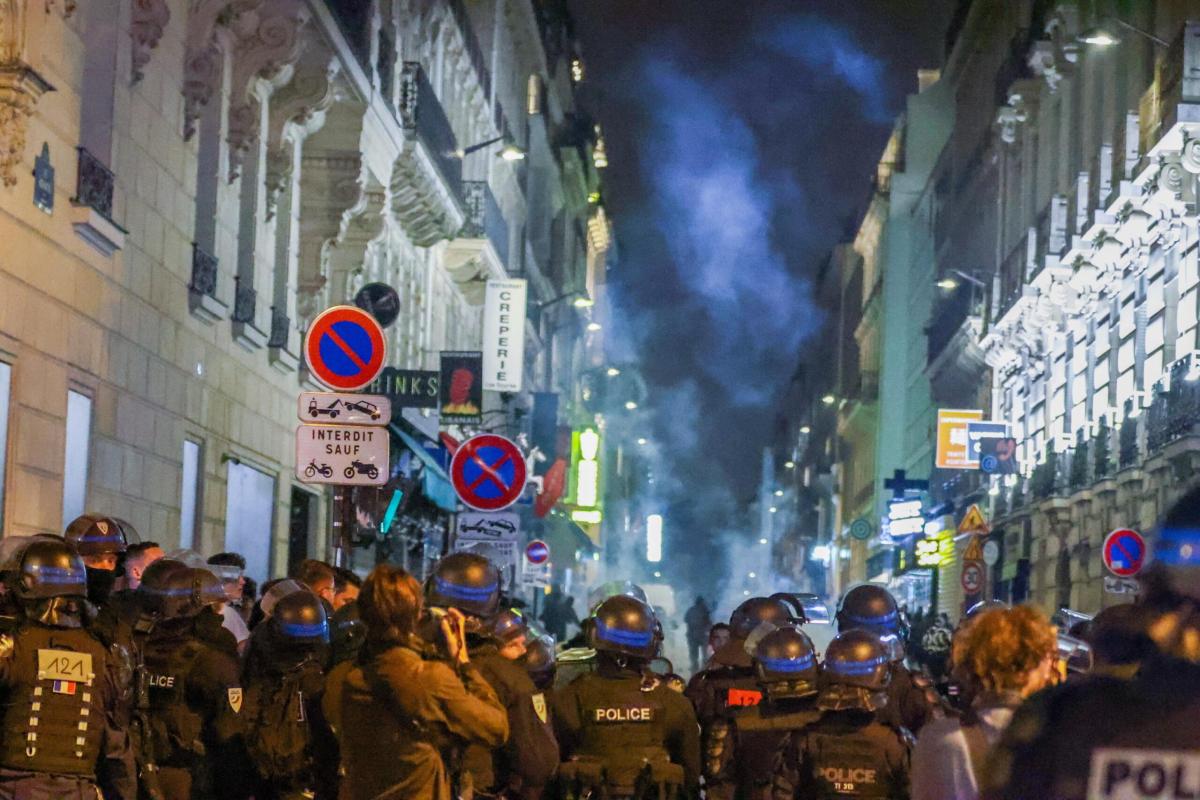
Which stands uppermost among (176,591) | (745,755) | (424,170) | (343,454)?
(424,170)

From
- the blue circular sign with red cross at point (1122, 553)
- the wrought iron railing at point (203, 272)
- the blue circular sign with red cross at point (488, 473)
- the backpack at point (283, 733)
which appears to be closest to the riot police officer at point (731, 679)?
the backpack at point (283, 733)

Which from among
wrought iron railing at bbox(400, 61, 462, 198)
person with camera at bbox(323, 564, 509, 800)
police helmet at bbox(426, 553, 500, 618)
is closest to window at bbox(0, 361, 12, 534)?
police helmet at bbox(426, 553, 500, 618)

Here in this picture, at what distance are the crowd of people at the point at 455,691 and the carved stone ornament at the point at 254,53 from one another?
32.8 feet

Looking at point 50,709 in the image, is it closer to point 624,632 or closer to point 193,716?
point 193,716

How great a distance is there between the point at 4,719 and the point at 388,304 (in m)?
13.2

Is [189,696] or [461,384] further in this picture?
[461,384]

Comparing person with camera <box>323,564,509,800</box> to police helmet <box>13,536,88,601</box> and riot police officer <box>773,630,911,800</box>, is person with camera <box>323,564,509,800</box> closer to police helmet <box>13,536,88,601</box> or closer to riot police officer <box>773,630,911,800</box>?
riot police officer <box>773,630,911,800</box>

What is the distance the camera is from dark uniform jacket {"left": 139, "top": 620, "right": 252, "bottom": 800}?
9078 millimetres

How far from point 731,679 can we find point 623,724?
2422 mm

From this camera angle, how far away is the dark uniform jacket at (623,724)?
8.52 m

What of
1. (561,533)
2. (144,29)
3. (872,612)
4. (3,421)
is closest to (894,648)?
(872,612)

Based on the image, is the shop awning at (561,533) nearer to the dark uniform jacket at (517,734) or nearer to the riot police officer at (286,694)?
the riot police officer at (286,694)

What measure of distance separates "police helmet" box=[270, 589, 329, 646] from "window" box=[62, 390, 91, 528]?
6.70 metres

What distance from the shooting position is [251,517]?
75.7 feet
